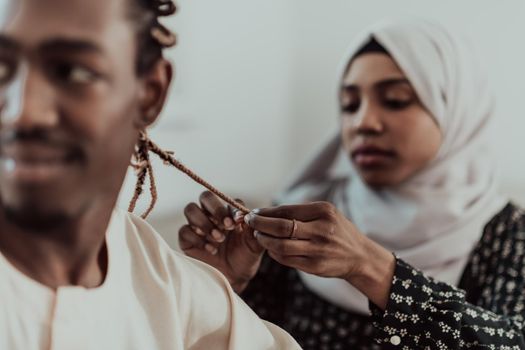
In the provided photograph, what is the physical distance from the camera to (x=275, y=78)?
6.84ft

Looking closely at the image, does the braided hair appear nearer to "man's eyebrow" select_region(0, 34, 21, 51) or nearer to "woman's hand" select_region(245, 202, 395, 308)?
"man's eyebrow" select_region(0, 34, 21, 51)

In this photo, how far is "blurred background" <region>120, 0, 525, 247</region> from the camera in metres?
1.74

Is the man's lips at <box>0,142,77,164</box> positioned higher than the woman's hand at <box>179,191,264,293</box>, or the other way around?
the man's lips at <box>0,142,77,164</box>

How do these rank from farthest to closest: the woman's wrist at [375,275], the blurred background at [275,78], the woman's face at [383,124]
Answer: the blurred background at [275,78] < the woman's face at [383,124] < the woman's wrist at [375,275]

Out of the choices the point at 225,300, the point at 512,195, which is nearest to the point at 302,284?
the point at 225,300

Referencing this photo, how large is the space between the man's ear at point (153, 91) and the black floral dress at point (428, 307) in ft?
1.26

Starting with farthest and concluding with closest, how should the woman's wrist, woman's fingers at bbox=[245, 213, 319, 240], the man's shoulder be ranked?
the woman's wrist, woman's fingers at bbox=[245, 213, 319, 240], the man's shoulder

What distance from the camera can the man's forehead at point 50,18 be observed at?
0.43 m

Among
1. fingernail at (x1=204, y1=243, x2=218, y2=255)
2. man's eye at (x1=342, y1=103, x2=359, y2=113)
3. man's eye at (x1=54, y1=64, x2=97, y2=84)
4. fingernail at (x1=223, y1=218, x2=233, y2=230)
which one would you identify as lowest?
fingernail at (x1=204, y1=243, x2=218, y2=255)

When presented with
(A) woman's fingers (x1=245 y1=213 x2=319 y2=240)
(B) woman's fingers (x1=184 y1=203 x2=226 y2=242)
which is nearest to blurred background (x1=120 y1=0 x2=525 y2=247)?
(B) woman's fingers (x1=184 y1=203 x2=226 y2=242)

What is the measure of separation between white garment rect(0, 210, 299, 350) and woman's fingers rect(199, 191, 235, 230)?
125mm

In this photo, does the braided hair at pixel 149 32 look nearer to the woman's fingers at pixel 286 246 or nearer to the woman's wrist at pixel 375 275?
A: the woman's fingers at pixel 286 246

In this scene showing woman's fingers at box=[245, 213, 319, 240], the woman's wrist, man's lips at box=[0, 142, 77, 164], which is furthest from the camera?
the woman's wrist

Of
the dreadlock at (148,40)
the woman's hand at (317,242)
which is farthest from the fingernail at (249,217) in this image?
the dreadlock at (148,40)
